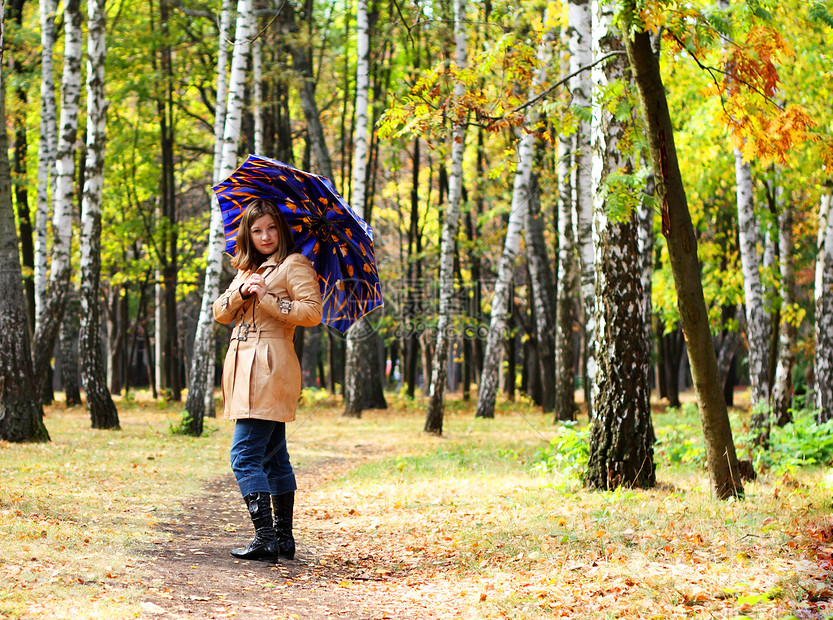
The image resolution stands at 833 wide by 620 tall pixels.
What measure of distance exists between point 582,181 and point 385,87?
42.7 ft

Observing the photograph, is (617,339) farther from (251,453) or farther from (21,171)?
(21,171)

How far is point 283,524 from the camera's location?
5.10 meters

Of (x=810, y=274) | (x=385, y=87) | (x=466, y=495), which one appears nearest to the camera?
(x=466, y=495)

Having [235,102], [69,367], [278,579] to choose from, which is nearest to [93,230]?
[235,102]

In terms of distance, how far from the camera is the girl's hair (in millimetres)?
5062

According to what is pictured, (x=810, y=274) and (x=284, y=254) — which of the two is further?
(x=810, y=274)

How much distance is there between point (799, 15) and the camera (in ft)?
30.4

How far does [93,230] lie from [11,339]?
12.5ft

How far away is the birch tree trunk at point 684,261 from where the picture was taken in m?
5.23

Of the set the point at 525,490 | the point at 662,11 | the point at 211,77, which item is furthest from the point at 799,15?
the point at 211,77

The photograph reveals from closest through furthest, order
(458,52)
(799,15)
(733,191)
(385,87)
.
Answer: (799,15)
(458,52)
(733,191)
(385,87)

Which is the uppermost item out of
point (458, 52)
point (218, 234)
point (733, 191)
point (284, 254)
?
point (458, 52)

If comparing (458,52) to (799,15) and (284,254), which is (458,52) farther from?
(284,254)

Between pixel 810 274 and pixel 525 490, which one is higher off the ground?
pixel 810 274
